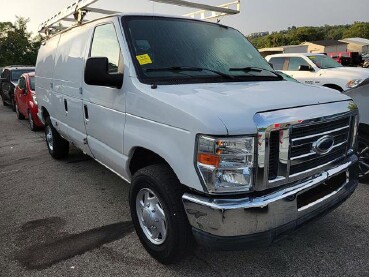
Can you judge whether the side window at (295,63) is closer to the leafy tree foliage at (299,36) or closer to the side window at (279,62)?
the side window at (279,62)

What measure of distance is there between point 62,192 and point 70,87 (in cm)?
139

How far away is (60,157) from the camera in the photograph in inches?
246

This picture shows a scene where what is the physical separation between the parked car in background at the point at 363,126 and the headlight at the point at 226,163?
2.76m

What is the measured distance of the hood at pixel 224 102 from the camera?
90.7 inches

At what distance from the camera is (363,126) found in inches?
174

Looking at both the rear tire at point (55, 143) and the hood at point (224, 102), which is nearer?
the hood at point (224, 102)

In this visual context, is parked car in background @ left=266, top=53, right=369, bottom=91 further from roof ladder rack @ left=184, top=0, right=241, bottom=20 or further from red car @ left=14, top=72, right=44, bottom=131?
red car @ left=14, top=72, right=44, bottom=131

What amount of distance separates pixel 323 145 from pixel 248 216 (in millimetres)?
843

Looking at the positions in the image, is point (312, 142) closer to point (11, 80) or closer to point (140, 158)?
point (140, 158)

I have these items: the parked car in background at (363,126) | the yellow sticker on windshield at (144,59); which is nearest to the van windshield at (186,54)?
the yellow sticker on windshield at (144,59)

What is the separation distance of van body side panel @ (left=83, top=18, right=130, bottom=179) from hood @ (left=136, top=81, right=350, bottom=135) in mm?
599

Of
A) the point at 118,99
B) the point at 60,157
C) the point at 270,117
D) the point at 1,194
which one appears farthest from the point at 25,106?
the point at 270,117

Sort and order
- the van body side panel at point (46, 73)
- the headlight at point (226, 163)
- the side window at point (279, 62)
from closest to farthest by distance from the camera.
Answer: the headlight at point (226, 163), the van body side panel at point (46, 73), the side window at point (279, 62)

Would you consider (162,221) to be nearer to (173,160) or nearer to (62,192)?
(173,160)
